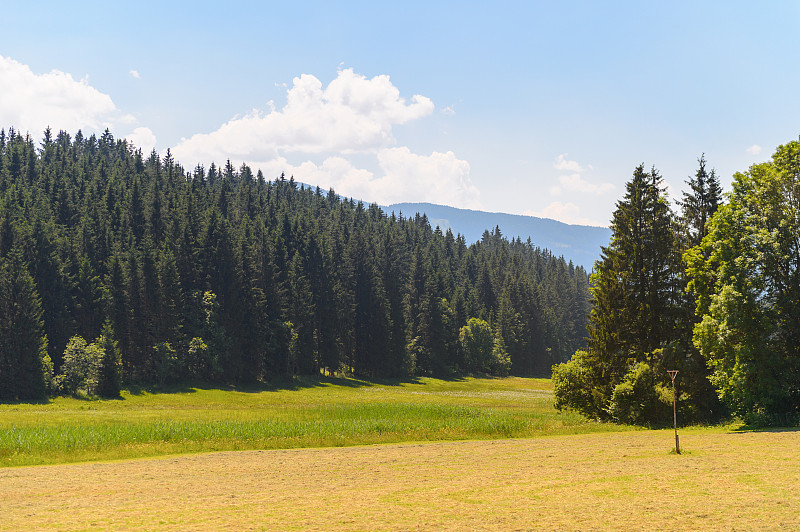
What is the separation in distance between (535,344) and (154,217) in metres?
105

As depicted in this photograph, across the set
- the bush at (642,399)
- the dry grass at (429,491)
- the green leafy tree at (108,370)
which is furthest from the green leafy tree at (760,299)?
the green leafy tree at (108,370)

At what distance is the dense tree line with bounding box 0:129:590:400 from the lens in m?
85.6

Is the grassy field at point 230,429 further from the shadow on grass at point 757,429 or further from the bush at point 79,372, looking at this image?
the bush at point 79,372

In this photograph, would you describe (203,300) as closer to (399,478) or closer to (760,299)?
(760,299)

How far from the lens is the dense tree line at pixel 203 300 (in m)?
85.6

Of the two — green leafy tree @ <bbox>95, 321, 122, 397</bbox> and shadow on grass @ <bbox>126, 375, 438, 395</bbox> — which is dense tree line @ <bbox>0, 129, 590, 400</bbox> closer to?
green leafy tree @ <bbox>95, 321, 122, 397</bbox>

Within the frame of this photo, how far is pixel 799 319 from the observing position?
4088 cm

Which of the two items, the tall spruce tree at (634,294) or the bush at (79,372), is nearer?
the tall spruce tree at (634,294)

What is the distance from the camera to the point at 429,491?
20.7 m

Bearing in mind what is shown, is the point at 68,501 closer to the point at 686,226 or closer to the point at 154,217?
the point at 686,226

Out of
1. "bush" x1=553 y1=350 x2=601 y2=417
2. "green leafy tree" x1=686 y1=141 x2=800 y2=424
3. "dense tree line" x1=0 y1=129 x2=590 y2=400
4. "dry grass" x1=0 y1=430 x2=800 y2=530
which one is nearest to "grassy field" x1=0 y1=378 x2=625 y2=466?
"bush" x1=553 y1=350 x2=601 y2=417

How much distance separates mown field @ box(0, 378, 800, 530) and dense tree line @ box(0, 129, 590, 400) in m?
45.9

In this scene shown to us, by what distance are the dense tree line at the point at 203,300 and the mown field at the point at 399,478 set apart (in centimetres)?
4587

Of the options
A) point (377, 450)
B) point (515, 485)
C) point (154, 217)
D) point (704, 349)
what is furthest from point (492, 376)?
point (515, 485)
